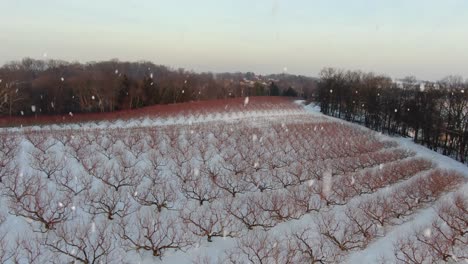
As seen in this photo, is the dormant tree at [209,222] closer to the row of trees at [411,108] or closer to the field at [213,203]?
the field at [213,203]

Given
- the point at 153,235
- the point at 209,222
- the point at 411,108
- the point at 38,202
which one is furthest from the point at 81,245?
the point at 411,108

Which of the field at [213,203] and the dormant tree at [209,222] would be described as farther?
the dormant tree at [209,222]

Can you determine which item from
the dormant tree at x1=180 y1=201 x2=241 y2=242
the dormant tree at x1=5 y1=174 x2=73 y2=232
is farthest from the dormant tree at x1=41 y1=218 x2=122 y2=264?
the dormant tree at x1=180 y1=201 x2=241 y2=242

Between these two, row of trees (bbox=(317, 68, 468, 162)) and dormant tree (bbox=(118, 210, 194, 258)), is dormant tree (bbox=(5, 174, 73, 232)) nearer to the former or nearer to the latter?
dormant tree (bbox=(118, 210, 194, 258))

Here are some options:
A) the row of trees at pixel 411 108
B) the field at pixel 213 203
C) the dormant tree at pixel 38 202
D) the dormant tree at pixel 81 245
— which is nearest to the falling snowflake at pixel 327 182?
the field at pixel 213 203

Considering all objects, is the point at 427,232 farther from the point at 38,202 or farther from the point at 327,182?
the point at 38,202

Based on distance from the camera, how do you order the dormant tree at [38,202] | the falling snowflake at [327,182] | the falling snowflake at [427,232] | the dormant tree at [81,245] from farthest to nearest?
the falling snowflake at [327,182] → the falling snowflake at [427,232] → the dormant tree at [38,202] → the dormant tree at [81,245]
